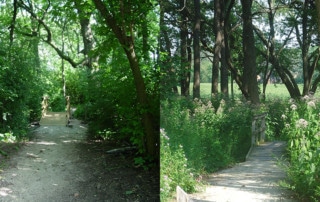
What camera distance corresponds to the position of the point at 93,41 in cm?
1120

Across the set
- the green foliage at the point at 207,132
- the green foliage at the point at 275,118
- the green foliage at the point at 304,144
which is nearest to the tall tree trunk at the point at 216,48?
the green foliage at the point at 207,132

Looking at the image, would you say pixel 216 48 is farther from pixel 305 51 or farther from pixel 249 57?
pixel 305 51

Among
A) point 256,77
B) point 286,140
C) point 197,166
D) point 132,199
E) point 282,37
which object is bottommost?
point 132,199

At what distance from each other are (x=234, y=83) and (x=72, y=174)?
184 inches

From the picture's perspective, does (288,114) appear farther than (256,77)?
No

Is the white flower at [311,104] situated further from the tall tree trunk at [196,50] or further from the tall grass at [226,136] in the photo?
the tall tree trunk at [196,50]

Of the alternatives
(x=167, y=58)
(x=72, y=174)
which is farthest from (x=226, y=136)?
(x=72, y=174)

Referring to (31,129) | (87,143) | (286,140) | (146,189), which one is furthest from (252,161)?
(31,129)

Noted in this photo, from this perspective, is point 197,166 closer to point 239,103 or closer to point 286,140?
A: point 239,103

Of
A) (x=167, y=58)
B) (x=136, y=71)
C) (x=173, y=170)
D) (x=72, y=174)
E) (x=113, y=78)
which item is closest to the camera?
(x=173, y=170)

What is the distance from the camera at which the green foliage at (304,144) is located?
1.74m

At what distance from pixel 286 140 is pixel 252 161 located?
27cm

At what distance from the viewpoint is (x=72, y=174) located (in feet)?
20.4

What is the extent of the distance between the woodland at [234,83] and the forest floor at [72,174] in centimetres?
272
